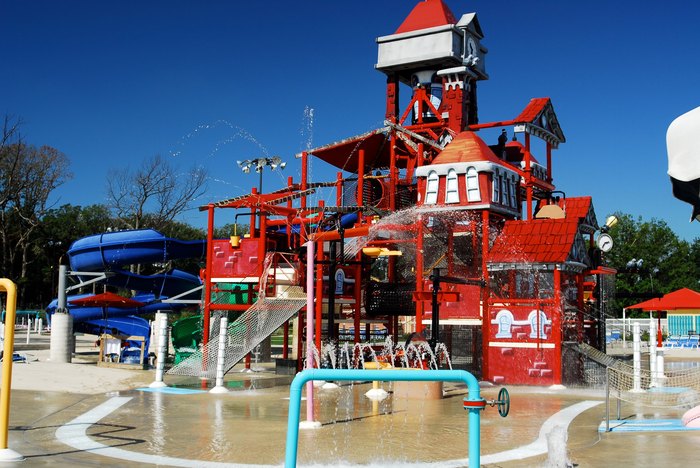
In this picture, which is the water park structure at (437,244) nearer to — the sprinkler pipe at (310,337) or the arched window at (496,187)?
the arched window at (496,187)

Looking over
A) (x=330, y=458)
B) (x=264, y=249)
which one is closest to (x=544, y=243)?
(x=264, y=249)

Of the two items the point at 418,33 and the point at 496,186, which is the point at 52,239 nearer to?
the point at 418,33

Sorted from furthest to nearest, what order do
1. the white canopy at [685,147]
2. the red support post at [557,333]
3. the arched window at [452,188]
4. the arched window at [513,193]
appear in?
the arched window at [513,193]
the arched window at [452,188]
the red support post at [557,333]
the white canopy at [685,147]

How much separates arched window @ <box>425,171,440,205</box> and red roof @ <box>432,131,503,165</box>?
0.52 m

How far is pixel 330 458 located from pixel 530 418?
5.76 metres

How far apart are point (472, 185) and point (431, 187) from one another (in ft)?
4.61

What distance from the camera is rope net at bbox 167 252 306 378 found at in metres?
20.5

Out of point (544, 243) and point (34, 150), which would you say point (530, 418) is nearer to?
point (544, 243)

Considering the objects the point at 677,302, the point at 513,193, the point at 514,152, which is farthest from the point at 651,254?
the point at 513,193

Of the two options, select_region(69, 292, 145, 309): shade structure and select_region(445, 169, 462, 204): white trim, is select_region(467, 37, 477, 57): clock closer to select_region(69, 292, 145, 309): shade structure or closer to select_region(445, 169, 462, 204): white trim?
select_region(445, 169, 462, 204): white trim

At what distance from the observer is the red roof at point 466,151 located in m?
24.1

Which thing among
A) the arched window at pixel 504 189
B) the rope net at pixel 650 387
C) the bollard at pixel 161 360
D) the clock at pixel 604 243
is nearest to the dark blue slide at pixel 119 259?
the bollard at pixel 161 360

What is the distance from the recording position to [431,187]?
24.5 m

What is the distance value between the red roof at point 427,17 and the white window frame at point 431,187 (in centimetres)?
875
